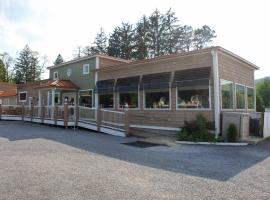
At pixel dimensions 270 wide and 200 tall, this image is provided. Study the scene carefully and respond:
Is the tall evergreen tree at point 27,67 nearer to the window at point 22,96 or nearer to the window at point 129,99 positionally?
the window at point 22,96

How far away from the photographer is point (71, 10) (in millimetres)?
10344

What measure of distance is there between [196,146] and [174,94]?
3.58 meters

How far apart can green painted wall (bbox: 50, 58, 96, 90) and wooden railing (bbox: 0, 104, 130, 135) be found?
9.28 ft

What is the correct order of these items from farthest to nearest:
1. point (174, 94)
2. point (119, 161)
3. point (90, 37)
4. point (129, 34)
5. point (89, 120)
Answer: point (90, 37) < point (129, 34) < point (89, 120) < point (174, 94) < point (119, 161)

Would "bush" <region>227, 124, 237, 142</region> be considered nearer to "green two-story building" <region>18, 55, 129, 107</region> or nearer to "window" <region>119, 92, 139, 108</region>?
"window" <region>119, 92, 139, 108</region>

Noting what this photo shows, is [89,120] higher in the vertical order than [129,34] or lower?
lower

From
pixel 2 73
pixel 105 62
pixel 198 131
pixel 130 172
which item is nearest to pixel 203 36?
pixel 105 62

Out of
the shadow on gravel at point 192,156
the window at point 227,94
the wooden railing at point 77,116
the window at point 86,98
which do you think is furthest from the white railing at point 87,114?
the window at point 227,94

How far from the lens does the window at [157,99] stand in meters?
13.3

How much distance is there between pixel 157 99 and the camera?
45.0 ft

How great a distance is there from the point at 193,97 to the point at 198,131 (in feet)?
5.91

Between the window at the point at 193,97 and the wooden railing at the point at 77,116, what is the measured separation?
277cm

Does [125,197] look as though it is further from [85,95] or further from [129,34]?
[129,34]

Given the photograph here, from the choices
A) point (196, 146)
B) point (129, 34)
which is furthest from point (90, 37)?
point (196, 146)
